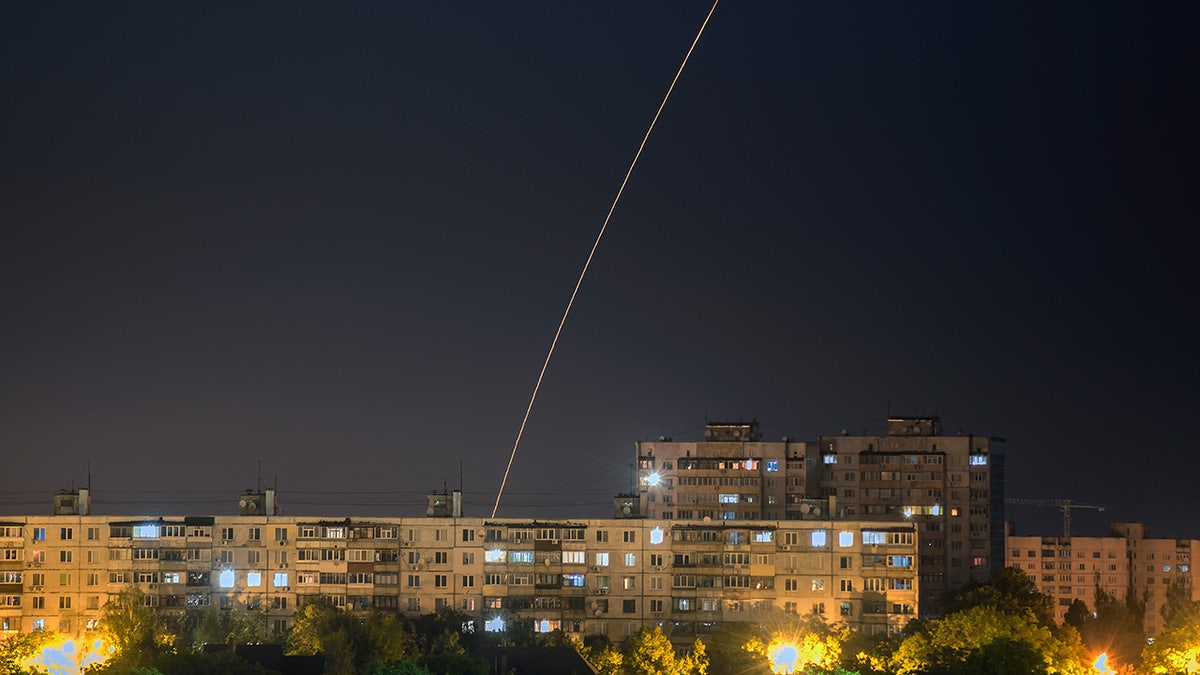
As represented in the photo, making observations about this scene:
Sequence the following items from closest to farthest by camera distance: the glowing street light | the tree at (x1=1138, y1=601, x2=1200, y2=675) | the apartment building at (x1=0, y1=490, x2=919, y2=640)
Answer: the tree at (x1=1138, y1=601, x2=1200, y2=675) < the glowing street light < the apartment building at (x1=0, y1=490, x2=919, y2=640)

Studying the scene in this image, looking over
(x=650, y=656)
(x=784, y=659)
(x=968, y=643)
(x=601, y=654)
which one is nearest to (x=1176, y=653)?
(x=968, y=643)

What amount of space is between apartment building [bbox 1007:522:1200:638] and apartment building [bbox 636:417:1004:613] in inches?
1302

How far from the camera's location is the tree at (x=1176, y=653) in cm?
4931

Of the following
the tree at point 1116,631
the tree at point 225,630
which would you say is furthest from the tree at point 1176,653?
the tree at point 225,630

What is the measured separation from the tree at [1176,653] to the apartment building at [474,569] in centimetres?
1568

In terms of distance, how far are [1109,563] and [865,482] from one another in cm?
3960

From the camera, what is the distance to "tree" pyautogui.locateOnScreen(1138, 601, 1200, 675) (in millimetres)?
49312

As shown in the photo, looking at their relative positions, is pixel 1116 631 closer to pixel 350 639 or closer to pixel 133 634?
pixel 350 639

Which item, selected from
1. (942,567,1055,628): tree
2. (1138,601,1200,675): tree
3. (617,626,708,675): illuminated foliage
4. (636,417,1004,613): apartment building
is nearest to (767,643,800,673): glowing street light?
(617,626,708,675): illuminated foliage

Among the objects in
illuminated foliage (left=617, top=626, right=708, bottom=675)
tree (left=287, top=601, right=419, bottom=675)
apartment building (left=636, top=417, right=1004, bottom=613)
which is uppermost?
apartment building (left=636, top=417, right=1004, bottom=613)

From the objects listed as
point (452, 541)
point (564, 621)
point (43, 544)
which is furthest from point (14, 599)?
point (564, 621)

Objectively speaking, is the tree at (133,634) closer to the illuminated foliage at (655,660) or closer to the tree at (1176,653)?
the illuminated foliage at (655,660)

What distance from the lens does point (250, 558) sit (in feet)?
221

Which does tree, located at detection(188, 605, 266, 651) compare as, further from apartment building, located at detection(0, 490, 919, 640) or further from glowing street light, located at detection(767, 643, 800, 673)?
glowing street light, located at detection(767, 643, 800, 673)
